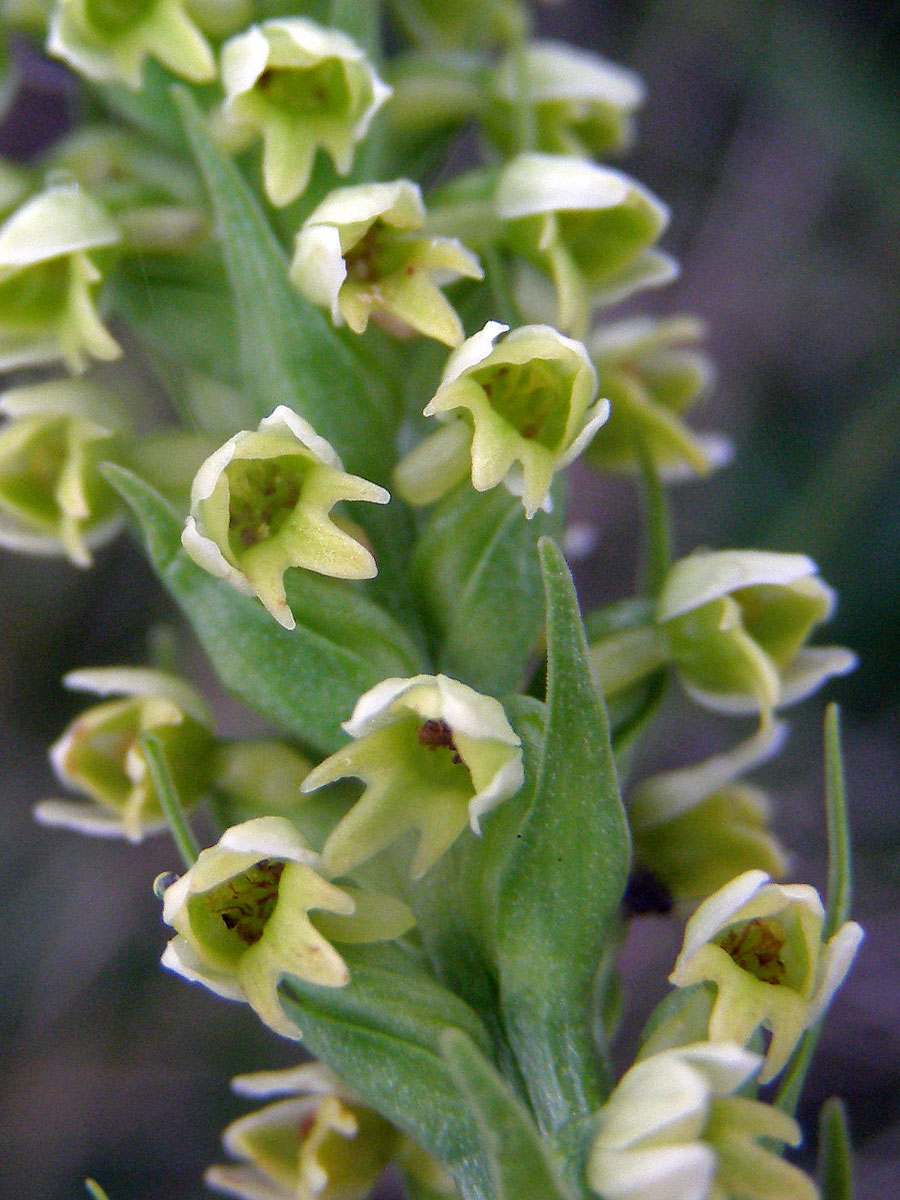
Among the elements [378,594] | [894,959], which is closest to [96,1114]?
[894,959]

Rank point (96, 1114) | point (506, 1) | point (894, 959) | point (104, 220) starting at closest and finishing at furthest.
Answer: point (104, 220) < point (506, 1) < point (894, 959) < point (96, 1114)

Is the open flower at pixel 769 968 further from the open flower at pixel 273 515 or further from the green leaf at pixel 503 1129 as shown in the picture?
the open flower at pixel 273 515

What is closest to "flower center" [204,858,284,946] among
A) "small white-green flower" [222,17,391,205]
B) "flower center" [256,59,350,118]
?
"small white-green flower" [222,17,391,205]

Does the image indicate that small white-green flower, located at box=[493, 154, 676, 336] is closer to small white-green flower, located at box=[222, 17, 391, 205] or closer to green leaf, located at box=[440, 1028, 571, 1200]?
small white-green flower, located at box=[222, 17, 391, 205]

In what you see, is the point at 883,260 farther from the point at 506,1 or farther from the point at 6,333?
the point at 6,333

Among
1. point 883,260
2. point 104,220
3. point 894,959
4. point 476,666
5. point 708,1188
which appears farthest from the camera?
point 883,260

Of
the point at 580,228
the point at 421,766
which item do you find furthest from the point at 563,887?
the point at 580,228
